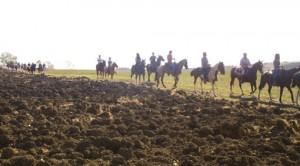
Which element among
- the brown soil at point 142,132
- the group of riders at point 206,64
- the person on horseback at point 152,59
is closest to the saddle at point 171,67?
the group of riders at point 206,64

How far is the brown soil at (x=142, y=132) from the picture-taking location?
48.5 feet

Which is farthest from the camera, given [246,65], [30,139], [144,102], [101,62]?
[101,62]

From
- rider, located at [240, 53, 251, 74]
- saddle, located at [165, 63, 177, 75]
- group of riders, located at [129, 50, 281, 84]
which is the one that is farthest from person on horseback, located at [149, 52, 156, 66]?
rider, located at [240, 53, 251, 74]

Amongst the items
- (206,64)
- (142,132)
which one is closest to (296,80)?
(206,64)

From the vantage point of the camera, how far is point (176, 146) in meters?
16.6

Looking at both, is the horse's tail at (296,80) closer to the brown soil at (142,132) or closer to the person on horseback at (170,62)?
the brown soil at (142,132)

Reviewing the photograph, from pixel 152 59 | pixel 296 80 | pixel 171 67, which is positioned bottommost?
pixel 296 80

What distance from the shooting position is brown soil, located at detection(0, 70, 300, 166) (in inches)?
583

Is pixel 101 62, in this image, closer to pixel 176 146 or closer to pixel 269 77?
pixel 269 77

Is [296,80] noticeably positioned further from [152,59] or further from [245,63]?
[152,59]

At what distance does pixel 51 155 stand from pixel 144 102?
1225 centimetres

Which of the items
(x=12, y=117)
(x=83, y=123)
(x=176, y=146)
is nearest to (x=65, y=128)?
(x=83, y=123)

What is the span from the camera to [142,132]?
18344mm

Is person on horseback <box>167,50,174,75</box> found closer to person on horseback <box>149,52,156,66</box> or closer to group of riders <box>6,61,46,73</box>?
person on horseback <box>149,52,156,66</box>
